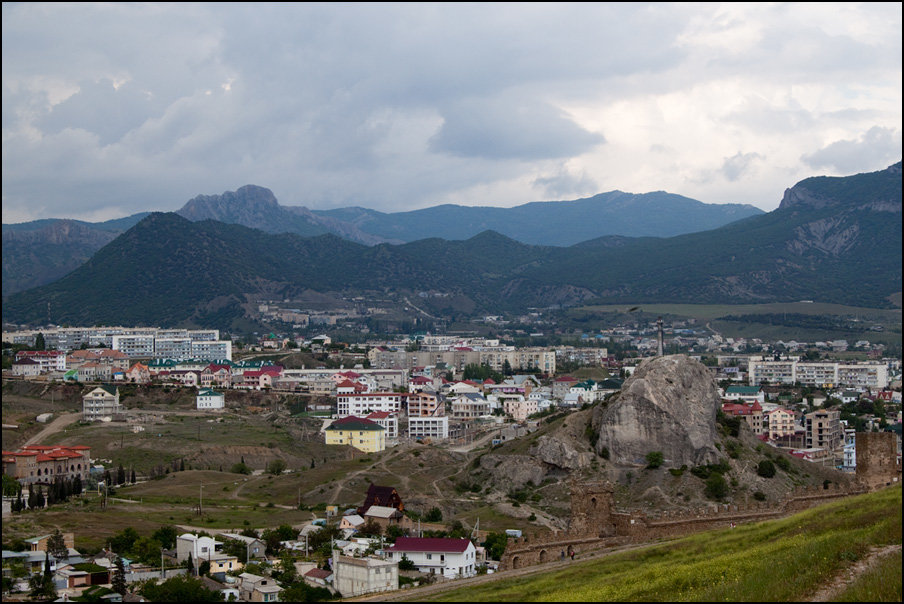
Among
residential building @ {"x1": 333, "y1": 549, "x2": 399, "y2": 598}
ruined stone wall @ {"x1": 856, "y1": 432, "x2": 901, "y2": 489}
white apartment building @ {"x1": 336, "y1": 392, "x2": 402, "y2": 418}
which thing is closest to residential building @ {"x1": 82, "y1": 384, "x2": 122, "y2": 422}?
white apartment building @ {"x1": 336, "y1": 392, "x2": 402, "y2": 418}

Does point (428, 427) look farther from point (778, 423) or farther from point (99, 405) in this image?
point (778, 423)

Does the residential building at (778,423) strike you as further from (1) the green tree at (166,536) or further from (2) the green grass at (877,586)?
(2) the green grass at (877,586)

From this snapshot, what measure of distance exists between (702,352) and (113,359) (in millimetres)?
76985

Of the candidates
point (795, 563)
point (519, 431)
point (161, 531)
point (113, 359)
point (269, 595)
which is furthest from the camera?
point (113, 359)

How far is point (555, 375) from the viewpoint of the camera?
122 m

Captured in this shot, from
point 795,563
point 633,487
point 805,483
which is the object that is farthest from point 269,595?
point 805,483

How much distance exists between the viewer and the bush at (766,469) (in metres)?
55.5

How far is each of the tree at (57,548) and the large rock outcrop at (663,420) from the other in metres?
28.2

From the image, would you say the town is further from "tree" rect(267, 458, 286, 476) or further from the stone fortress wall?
the stone fortress wall

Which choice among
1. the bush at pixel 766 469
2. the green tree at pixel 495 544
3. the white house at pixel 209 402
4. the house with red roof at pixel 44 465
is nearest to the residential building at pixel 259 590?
the green tree at pixel 495 544

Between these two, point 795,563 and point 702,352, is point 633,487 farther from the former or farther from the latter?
point 702,352

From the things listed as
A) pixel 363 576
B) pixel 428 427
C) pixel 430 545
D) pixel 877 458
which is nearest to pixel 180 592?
pixel 363 576

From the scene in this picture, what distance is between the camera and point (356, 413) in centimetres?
9181

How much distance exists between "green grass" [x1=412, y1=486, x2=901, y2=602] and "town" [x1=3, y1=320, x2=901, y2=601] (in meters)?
5.79
